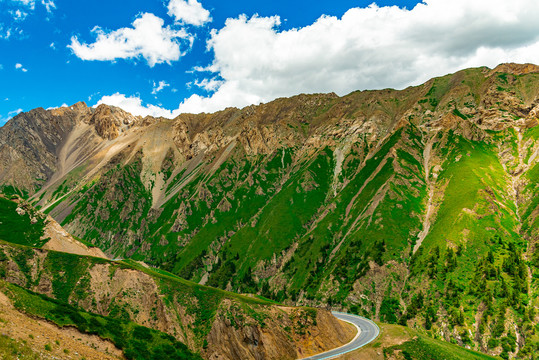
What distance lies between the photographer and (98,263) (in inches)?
2896

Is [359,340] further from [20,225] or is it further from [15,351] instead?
[20,225]

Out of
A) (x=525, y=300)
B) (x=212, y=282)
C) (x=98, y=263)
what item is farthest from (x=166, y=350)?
(x=212, y=282)

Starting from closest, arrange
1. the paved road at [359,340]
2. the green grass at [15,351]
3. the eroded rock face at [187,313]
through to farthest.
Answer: the green grass at [15,351] < the paved road at [359,340] < the eroded rock face at [187,313]

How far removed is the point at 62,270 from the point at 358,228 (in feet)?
431

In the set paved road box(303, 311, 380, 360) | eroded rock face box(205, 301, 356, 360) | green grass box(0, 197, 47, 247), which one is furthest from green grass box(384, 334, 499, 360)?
green grass box(0, 197, 47, 247)

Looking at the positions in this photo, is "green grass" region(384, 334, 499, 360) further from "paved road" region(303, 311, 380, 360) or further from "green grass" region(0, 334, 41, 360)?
"green grass" region(0, 334, 41, 360)

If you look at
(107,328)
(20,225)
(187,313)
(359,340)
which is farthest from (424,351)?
(20,225)

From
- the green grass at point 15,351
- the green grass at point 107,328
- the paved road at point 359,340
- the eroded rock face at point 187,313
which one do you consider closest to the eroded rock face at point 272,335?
the eroded rock face at point 187,313

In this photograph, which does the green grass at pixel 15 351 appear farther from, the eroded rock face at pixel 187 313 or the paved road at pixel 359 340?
the paved road at pixel 359 340

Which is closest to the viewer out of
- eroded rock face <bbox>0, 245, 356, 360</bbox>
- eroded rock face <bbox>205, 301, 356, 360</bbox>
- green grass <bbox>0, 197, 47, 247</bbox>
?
eroded rock face <bbox>205, 301, 356, 360</bbox>

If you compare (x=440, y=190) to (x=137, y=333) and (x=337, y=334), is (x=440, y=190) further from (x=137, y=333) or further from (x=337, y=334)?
(x=137, y=333)

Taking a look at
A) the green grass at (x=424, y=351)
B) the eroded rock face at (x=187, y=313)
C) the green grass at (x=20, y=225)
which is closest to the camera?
the green grass at (x=424, y=351)

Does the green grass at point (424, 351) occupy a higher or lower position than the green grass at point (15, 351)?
lower

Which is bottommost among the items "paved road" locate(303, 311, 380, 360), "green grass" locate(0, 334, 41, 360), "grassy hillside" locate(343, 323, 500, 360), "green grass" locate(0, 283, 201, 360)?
"paved road" locate(303, 311, 380, 360)
